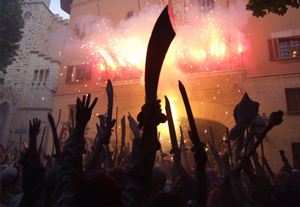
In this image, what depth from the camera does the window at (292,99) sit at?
13656 mm

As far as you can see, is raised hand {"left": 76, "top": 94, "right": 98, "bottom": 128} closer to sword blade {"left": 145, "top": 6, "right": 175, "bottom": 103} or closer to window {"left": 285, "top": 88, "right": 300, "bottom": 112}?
sword blade {"left": 145, "top": 6, "right": 175, "bottom": 103}

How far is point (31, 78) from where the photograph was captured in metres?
26.8

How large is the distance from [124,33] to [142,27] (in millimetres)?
1398

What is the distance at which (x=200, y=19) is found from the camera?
52.3 feet

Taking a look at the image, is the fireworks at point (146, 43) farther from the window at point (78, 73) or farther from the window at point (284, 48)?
the window at point (284, 48)

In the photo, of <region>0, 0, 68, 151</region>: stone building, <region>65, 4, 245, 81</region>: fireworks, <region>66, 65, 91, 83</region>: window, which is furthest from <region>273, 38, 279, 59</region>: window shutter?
<region>0, 0, 68, 151</region>: stone building

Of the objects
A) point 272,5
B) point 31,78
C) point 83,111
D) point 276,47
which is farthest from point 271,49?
point 31,78

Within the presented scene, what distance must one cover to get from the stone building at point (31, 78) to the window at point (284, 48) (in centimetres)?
1821

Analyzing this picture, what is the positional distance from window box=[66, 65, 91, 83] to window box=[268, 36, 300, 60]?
10.9m

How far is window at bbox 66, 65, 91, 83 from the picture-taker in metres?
18.4

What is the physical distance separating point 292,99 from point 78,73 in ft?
41.8

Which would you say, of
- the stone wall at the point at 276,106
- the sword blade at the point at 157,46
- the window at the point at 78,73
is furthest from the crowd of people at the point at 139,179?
the window at the point at 78,73

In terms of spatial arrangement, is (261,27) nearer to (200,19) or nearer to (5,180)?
(200,19)

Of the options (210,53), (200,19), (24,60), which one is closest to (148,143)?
(210,53)
